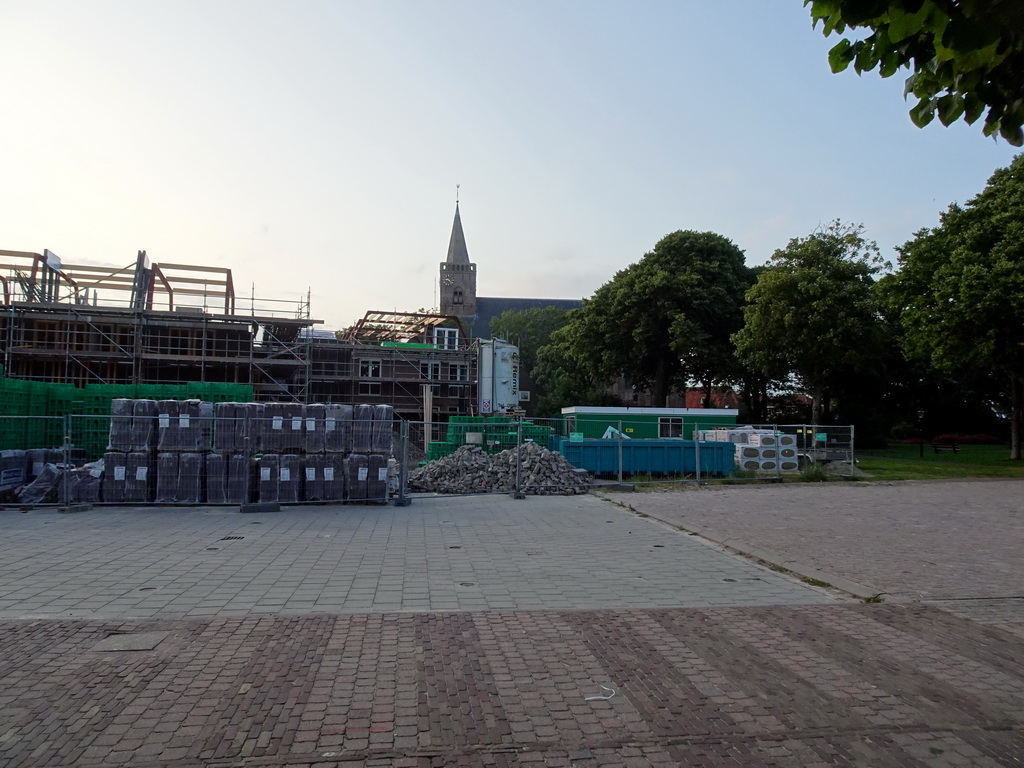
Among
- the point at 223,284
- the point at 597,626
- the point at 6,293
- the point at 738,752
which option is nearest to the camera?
the point at 738,752

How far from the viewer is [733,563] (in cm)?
916

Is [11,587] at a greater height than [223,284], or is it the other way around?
[223,284]

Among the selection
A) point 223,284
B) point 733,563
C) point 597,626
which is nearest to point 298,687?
point 597,626

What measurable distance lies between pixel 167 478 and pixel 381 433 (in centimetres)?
402

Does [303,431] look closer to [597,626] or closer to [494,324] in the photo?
[597,626]

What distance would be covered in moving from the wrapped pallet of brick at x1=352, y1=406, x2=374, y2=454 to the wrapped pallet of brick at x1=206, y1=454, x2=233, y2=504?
2.46m

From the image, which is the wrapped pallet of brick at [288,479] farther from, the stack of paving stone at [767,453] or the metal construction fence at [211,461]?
the stack of paving stone at [767,453]

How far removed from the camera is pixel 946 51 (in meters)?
4.27

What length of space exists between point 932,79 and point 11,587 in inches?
348

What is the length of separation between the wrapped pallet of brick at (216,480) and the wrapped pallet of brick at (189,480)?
16cm

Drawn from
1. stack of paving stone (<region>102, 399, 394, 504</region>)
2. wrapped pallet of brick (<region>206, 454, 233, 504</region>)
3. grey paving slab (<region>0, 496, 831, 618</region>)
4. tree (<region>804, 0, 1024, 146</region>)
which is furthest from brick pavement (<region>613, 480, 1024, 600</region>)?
wrapped pallet of brick (<region>206, 454, 233, 504</region>)

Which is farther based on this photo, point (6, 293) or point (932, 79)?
point (6, 293)

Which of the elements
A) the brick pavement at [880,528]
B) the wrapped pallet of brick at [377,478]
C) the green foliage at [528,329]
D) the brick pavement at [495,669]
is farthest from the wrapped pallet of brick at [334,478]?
the green foliage at [528,329]

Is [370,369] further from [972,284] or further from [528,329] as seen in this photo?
[972,284]
